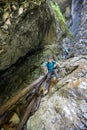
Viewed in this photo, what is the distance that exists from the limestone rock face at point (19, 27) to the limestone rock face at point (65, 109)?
193 cm

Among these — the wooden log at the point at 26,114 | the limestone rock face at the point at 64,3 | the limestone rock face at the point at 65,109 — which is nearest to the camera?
the limestone rock face at the point at 65,109

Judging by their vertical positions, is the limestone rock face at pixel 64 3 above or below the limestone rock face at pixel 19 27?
below

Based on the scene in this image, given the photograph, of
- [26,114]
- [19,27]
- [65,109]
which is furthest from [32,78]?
[65,109]

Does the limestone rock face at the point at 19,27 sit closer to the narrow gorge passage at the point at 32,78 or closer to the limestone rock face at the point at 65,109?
the narrow gorge passage at the point at 32,78

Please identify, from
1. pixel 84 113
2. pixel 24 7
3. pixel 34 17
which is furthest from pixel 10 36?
pixel 84 113

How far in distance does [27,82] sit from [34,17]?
103 inches

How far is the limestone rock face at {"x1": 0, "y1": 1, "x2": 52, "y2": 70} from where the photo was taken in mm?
5559

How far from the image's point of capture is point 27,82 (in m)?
8.40

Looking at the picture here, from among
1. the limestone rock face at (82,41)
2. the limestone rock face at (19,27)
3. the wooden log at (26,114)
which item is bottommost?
the wooden log at (26,114)

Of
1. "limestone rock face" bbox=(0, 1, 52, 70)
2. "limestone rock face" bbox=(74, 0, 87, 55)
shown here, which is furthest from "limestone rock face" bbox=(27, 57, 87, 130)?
"limestone rock face" bbox=(74, 0, 87, 55)

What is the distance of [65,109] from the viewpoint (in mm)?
5133

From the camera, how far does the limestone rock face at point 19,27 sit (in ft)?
18.2

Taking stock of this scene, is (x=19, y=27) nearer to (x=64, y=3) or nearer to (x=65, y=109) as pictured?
(x=65, y=109)

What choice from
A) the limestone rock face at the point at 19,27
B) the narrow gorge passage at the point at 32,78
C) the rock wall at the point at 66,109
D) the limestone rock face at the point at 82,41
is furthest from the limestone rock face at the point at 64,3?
the rock wall at the point at 66,109
